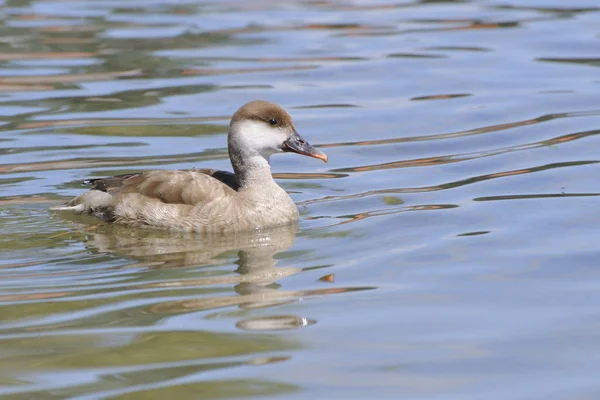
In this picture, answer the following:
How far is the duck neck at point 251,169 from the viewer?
1023 centimetres

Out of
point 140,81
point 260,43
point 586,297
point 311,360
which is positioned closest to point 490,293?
point 586,297

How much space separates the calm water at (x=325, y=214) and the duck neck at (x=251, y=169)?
1.56ft

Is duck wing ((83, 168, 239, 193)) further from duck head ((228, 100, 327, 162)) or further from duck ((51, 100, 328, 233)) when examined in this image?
duck head ((228, 100, 327, 162))

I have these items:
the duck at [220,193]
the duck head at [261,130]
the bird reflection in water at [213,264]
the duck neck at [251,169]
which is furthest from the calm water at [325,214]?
the duck head at [261,130]

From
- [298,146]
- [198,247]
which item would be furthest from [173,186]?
[298,146]

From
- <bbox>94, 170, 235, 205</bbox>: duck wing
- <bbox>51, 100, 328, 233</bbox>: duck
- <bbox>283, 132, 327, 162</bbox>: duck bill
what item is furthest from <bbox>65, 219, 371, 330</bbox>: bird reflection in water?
<bbox>283, 132, 327, 162</bbox>: duck bill

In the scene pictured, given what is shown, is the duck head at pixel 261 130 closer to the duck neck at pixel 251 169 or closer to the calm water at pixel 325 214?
the duck neck at pixel 251 169

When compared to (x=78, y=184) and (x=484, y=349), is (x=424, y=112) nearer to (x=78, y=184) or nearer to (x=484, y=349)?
(x=78, y=184)

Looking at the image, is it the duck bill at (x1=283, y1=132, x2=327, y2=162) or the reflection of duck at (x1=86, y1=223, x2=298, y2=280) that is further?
the duck bill at (x1=283, y1=132, x2=327, y2=162)

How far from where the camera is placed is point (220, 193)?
10.0 m

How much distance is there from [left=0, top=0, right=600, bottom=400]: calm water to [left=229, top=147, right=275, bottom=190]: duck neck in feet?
1.56

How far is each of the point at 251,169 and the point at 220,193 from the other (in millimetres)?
377

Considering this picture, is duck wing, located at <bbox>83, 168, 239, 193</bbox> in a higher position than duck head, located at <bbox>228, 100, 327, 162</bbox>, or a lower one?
lower

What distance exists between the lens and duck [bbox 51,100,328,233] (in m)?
9.91
